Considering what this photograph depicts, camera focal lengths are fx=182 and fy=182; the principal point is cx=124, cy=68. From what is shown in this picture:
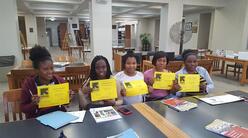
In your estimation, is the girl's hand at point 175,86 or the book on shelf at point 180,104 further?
the girl's hand at point 175,86

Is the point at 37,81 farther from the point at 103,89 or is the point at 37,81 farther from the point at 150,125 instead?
the point at 150,125

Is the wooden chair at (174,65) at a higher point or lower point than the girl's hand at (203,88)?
higher

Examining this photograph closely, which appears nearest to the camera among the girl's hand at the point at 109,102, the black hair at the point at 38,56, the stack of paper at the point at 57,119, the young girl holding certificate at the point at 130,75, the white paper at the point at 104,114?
the stack of paper at the point at 57,119

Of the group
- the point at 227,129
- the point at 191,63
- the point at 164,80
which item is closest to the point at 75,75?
the point at 164,80

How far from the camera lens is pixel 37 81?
1619mm

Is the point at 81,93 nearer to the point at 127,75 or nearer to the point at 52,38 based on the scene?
the point at 127,75

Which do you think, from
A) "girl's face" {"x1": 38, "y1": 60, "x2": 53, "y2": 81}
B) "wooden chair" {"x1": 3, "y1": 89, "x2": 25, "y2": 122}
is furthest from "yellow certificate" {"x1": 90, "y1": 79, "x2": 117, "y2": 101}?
"wooden chair" {"x1": 3, "y1": 89, "x2": 25, "y2": 122}

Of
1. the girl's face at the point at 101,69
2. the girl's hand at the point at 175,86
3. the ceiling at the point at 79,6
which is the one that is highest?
the ceiling at the point at 79,6

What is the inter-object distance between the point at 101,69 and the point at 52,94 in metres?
0.53

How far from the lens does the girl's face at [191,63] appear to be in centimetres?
213

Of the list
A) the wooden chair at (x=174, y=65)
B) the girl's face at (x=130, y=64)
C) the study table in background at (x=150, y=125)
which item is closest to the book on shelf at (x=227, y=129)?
the study table in background at (x=150, y=125)

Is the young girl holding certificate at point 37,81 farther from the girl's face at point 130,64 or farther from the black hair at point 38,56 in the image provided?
the girl's face at point 130,64

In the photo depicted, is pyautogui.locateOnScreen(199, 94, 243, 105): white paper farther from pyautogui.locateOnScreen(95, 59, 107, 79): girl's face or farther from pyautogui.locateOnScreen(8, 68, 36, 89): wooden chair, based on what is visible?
pyautogui.locateOnScreen(8, 68, 36, 89): wooden chair

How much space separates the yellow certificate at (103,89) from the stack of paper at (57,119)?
0.30 metres
